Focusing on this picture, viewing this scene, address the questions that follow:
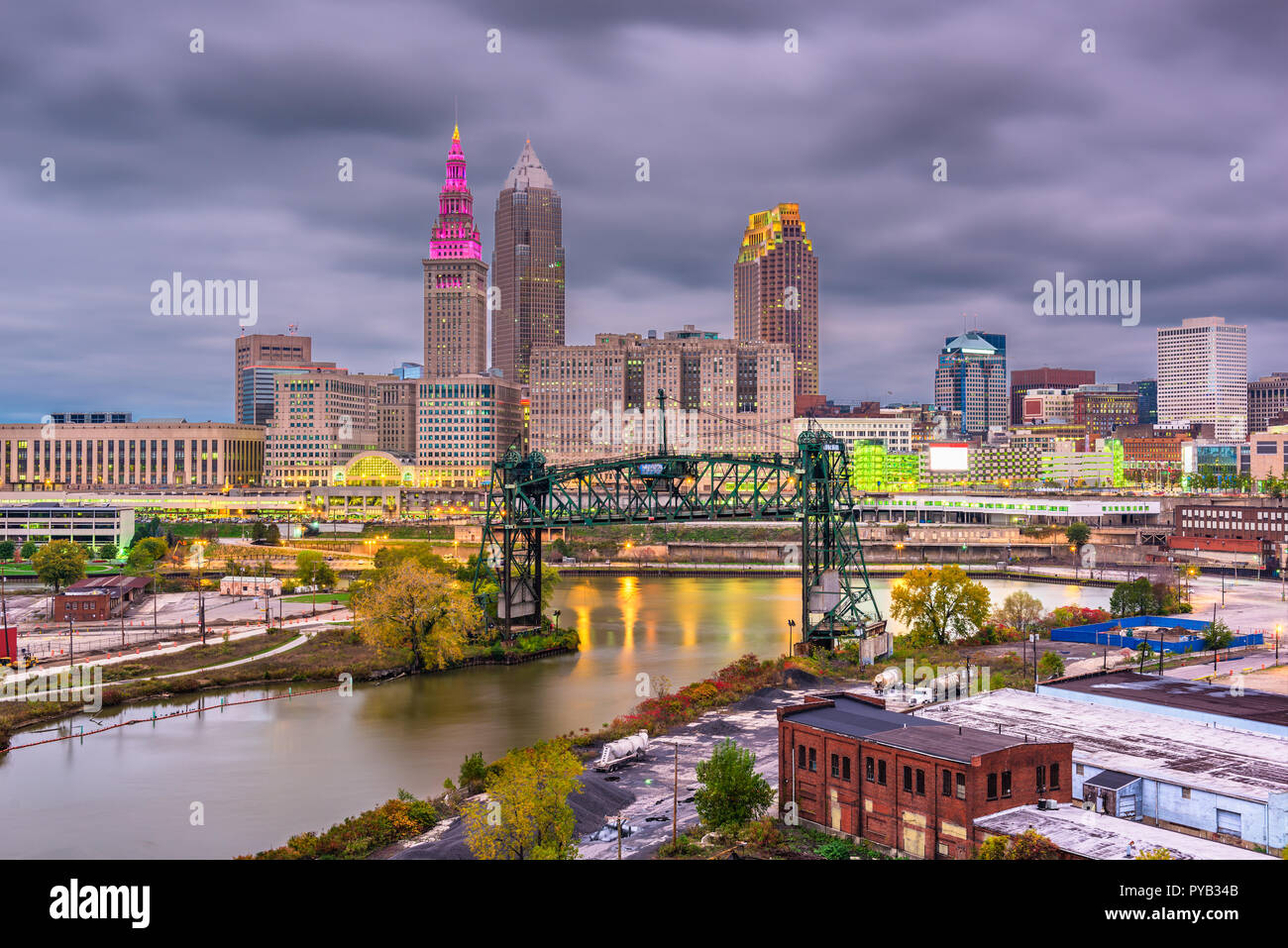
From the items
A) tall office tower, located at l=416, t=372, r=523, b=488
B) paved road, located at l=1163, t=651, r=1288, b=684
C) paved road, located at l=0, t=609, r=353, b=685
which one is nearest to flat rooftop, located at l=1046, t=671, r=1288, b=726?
paved road, located at l=1163, t=651, r=1288, b=684

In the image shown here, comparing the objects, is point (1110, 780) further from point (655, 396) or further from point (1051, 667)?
point (655, 396)

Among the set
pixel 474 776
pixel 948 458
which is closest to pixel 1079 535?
pixel 948 458

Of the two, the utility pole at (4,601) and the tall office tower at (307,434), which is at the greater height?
the tall office tower at (307,434)

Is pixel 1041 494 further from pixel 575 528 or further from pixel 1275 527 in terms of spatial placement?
pixel 575 528

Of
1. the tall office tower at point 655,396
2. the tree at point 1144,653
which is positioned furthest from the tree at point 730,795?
the tall office tower at point 655,396

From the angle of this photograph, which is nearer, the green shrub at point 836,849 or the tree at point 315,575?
the green shrub at point 836,849

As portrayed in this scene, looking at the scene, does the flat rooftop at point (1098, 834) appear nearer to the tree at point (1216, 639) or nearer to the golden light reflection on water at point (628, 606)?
the tree at point (1216, 639)

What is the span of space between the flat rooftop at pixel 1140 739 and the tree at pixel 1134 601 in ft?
90.6

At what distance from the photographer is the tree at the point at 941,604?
51500 mm

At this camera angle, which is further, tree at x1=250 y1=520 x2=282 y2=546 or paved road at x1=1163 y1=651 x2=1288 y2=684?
tree at x1=250 y1=520 x2=282 y2=546

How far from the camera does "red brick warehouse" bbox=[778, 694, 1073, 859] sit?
21609 millimetres

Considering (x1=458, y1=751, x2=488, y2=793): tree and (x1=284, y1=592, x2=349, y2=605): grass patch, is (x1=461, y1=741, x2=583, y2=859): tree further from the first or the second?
(x1=284, y1=592, x2=349, y2=605): grass patch

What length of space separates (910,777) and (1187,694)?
52.7ft

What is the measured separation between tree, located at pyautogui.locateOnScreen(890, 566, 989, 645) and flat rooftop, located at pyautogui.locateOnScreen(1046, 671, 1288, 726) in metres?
13.8
